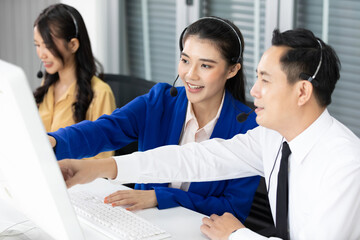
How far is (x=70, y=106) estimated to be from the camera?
2.71 meters

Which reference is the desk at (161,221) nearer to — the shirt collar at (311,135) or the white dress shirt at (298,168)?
the white dress shirt at (298,168)

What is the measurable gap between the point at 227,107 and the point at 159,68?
1876 millimetres

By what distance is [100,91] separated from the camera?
8.61 ft

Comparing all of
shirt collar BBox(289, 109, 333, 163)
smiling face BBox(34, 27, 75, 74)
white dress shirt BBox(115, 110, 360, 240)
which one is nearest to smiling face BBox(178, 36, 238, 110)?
white dress shirt BBox(115, 110, 360, 240)

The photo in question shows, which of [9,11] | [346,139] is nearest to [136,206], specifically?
[346,139]

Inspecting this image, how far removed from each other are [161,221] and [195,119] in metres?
Result: 0.53

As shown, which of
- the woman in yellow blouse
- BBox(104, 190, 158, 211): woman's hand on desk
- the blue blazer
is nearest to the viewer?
BBox(104, 190, 158, 211): woman's hand on desk

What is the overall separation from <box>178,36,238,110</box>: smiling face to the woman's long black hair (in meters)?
0.82

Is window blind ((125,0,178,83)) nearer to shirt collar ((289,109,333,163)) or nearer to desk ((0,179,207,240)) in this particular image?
desk ((0,179,207,240))

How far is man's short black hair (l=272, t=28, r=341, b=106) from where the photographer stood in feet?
4.79

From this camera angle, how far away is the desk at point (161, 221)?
4.85ft

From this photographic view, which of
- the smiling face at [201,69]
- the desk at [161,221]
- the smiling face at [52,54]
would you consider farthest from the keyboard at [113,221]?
the smiling face at [52,54]

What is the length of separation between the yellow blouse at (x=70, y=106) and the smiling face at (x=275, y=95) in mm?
1192

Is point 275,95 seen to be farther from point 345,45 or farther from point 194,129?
point 345,45
